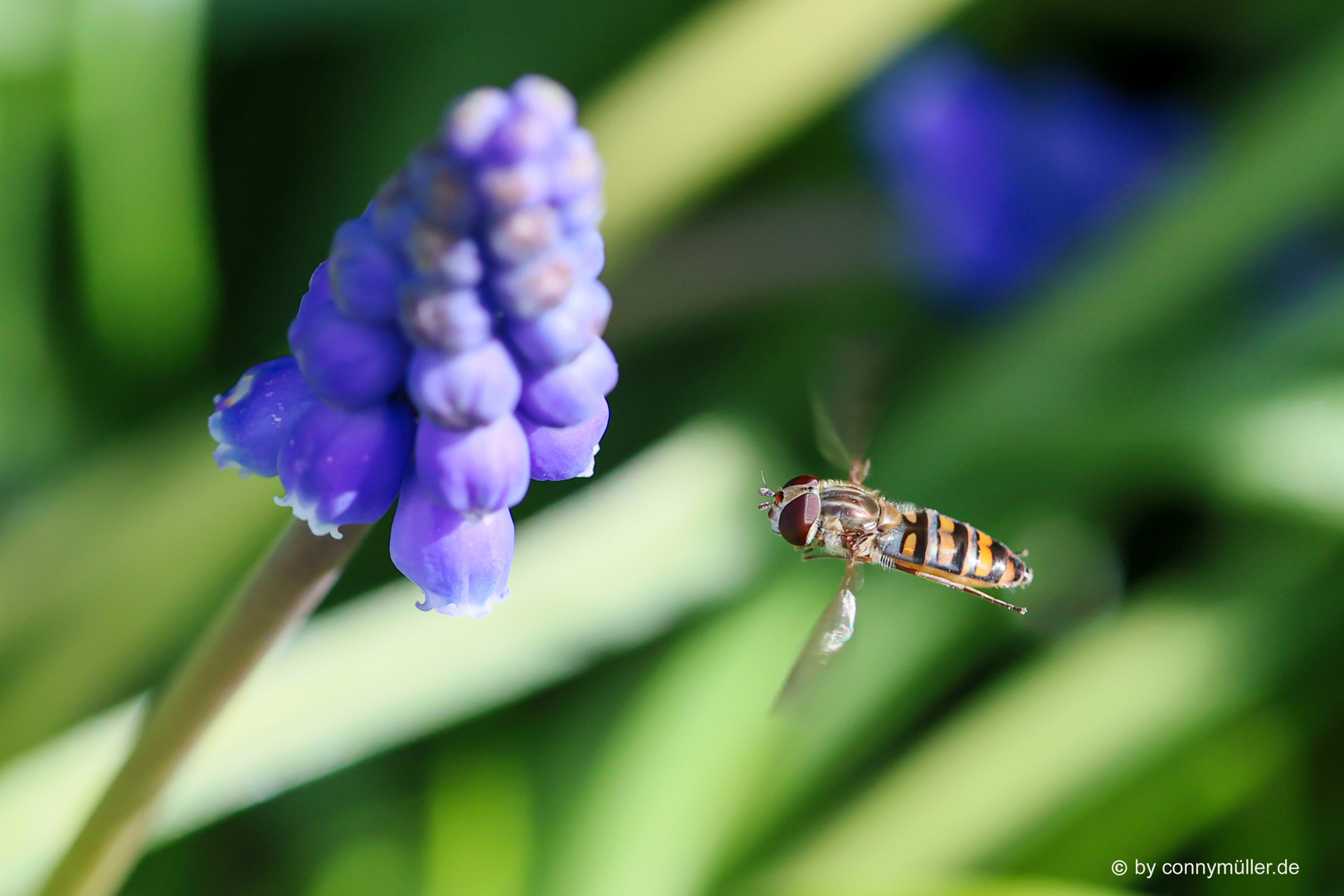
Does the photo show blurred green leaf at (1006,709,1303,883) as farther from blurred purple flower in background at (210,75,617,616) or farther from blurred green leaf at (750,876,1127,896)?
blurred purple flower in background at (210,75,617,616)

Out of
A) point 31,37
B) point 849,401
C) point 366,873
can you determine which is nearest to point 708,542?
point 849,401

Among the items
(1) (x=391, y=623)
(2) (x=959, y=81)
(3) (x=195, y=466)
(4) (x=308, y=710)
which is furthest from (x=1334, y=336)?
(3) (x=195, y=466)

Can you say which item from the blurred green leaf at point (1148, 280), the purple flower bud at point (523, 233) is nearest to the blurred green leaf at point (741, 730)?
the blurred green leaf at point (1148, 280)

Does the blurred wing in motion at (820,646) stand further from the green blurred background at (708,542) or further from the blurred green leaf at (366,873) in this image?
the blurred green leaf at (366,873)

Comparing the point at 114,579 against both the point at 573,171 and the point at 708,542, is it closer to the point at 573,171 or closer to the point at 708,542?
the point at 708,542

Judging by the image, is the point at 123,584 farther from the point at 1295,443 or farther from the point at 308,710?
the point at 1295,443
